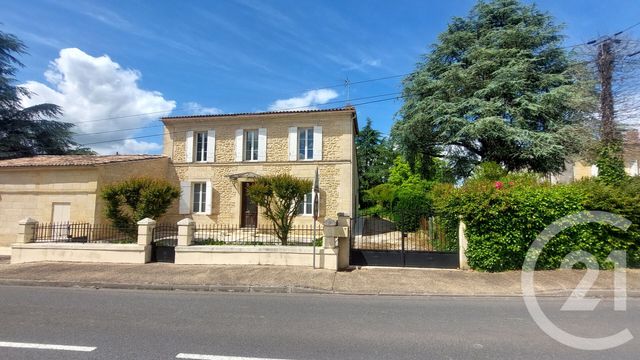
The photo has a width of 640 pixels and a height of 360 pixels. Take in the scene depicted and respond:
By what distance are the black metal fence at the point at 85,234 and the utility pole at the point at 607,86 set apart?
15.9 metres

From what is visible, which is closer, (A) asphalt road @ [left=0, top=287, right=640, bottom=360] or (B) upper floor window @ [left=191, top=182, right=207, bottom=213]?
(A) asphalt road @ [left=0, top=287, right=640, bottom=360]

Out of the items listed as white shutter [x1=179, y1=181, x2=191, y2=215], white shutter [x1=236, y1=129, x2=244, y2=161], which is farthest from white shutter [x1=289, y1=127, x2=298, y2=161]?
white shutter [x1=179, y1=181, x2=191, y2=215]

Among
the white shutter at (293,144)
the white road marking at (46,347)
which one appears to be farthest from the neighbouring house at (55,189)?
the white road marking at (46,347)

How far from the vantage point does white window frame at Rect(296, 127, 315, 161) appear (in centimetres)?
1656

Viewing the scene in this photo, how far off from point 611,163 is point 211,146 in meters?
16.3

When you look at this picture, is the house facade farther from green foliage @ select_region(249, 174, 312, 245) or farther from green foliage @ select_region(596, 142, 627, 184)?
green foliage @ select_region(596, 142, 627, 184)

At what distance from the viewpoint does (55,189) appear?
560 inches

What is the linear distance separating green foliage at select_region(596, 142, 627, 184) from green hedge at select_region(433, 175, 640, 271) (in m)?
1.47

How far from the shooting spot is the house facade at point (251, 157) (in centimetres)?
1603

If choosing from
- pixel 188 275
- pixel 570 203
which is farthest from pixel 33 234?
pixel 570 203

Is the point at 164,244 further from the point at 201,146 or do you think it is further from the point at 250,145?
the point at 201,146

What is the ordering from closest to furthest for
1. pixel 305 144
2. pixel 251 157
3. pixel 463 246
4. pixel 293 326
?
1. pixel 293 326
2. pixel 463 246
3. pixel 305 144
4. pixel 251 157

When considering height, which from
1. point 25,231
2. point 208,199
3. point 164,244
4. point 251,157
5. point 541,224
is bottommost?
point 164,244
